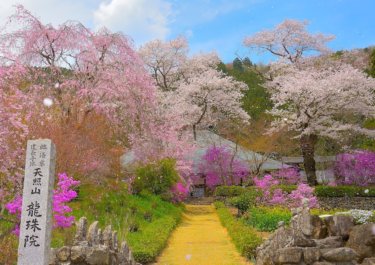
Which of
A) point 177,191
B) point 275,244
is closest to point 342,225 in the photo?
point 275,244

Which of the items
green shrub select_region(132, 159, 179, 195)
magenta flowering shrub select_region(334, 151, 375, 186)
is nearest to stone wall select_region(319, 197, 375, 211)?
magenta flowering shrub select_region(334, 151, 375, 186)

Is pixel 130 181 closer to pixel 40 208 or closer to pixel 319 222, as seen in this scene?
pixel 319 222

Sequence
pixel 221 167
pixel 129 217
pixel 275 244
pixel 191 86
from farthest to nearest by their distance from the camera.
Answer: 1. pixel 221 167
2. pixel 191 86
3. pixel 129 217
4. pixel 275 244

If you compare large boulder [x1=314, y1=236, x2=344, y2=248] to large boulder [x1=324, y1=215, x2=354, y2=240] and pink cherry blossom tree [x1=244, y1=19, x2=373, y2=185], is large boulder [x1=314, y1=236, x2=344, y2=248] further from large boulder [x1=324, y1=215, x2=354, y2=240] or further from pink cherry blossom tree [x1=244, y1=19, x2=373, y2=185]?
pink cherry blossom tree [x1=244, y1=19, x2=373, y2=185]

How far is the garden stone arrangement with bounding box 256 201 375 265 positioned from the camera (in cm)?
835

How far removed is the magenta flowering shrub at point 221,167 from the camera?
33.3m

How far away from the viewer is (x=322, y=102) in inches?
1022

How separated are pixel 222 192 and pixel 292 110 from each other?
7.20 meters

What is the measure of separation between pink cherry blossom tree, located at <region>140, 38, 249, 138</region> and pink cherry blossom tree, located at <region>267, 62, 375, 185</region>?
20.5 ft

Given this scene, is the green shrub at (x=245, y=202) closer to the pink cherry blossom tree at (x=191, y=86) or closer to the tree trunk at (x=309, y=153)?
the tree trunk at (x=309, y=153)

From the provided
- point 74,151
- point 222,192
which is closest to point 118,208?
point 74,151

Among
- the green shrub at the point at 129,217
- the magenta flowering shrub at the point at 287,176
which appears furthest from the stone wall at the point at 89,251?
the magenta flowering shrub at the point at 287,176

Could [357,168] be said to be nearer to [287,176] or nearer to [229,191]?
[287,176]

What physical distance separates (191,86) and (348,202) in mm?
13882
